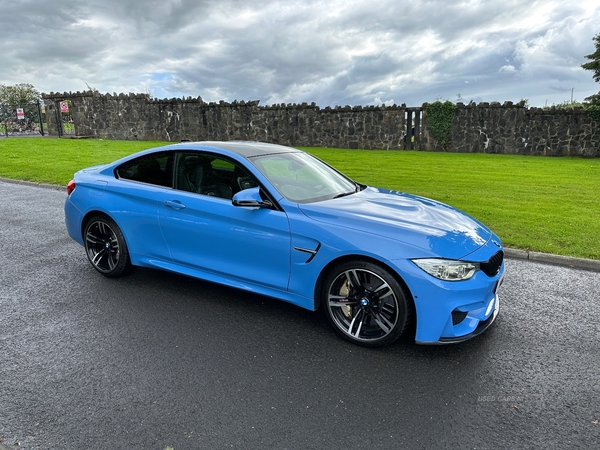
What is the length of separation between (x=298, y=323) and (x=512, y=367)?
5.88ft

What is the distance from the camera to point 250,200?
386cm

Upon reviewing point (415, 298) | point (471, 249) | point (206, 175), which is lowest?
point (415, 298)

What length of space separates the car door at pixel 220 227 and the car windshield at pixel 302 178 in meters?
0.28

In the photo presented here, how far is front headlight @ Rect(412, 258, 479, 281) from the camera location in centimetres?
329

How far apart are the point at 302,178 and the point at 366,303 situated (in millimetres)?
1592

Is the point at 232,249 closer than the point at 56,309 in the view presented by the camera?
Yes

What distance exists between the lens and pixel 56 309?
14.3ft

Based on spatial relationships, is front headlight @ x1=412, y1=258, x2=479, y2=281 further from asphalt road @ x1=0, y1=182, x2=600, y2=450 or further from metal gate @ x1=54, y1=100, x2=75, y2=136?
metal gate @ x1=54, y1=100, x2=75, y2=136

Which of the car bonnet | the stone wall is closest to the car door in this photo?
the car bonnet

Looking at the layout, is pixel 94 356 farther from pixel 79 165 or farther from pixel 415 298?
pixel 79 165

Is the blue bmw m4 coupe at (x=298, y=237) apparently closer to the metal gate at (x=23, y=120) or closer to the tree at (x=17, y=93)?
the metal gate at (x=23, y=120)

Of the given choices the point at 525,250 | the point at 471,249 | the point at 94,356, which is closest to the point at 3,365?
the point at 94,356

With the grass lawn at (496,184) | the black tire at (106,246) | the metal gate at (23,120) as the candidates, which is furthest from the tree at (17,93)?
the black tire at (106,246)

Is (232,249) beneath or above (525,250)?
above
